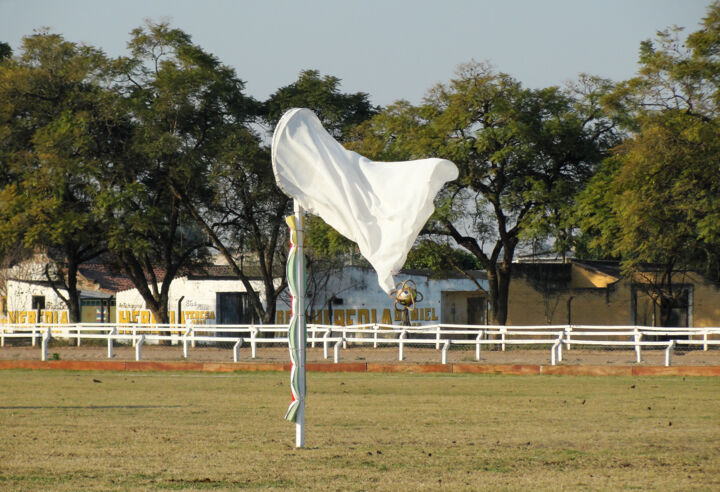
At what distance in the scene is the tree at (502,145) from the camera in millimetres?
35969

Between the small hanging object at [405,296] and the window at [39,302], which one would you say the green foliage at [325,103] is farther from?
the window at [39,302]

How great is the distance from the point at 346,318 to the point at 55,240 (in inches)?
581

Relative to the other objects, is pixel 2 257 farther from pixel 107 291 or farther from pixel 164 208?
pixel 107 291

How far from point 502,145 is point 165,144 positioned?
12398 millimetres

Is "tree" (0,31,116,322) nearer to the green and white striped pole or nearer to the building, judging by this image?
the building

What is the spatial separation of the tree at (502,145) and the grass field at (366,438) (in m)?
18.5

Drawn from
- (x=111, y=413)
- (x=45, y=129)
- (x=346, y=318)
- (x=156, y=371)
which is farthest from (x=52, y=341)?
(x=111, y=413)

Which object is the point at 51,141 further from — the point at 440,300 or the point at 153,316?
the point at 440,300

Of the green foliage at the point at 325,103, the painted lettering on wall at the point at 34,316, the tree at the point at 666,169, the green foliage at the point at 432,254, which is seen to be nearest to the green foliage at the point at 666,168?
the tree at the point at 666,169

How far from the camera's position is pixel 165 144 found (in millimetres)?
38500

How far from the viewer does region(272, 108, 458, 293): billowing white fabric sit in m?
9.04

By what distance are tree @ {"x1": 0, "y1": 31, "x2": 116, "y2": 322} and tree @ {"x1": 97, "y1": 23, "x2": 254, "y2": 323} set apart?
0.97m

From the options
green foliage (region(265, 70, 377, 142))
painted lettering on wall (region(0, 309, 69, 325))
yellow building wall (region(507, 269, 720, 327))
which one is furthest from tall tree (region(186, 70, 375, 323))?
painted lettering on wall (region(0, 309, 69, 325))

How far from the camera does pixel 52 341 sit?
4281 cm
